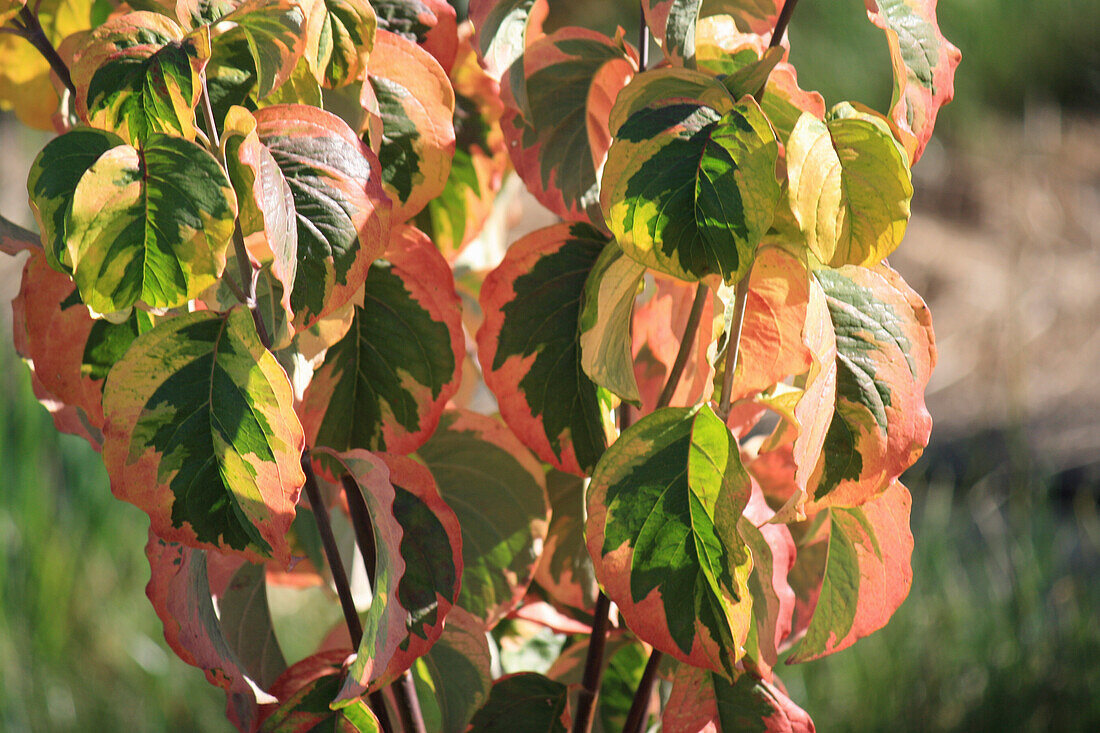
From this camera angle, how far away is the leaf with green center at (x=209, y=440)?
0.36 meters

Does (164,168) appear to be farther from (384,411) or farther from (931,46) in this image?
(931,46)

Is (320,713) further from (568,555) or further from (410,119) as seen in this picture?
(410,119)

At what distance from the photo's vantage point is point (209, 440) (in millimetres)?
365

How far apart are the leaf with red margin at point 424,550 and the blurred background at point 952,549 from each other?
0.96 m

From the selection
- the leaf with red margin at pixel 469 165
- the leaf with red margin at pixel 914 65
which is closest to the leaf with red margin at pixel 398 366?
the leaf with red margin at pixel 469 165

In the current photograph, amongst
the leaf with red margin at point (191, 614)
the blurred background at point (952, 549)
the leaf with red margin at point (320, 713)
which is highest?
the leaf with red margin at point (191, 614)

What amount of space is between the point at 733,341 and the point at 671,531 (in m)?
0.09

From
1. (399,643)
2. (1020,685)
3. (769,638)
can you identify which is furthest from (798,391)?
(1020,685)

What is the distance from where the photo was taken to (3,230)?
0.44 m

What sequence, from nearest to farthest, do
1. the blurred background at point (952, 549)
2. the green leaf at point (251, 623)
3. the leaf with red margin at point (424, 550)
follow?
the leaf with red margin at point (424, 550), the green leaf at point (251, 623), the blurred background at point (952, 549)

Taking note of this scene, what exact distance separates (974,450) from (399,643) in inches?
71.0

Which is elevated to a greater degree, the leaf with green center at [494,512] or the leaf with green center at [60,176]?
the leaf with green center at [60,176]

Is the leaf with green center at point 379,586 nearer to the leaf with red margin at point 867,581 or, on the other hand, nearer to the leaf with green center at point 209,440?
the leaf with green center at point 209,440

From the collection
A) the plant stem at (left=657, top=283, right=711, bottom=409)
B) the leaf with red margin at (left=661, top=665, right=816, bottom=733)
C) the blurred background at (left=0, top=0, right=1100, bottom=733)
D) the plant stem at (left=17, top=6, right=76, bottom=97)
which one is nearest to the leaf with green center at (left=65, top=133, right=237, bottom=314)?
the plant stem at (left=17, top=6, right=76, bottom=97)
